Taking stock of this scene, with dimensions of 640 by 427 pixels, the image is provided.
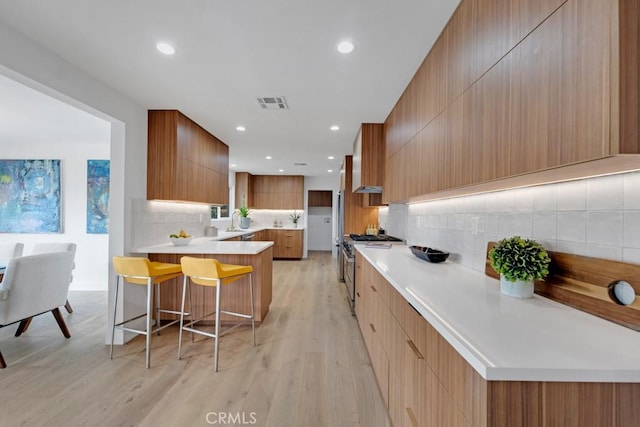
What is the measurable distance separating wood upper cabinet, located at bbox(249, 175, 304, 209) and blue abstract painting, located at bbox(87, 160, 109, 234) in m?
4.01

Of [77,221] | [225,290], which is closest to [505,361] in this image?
[225,290]

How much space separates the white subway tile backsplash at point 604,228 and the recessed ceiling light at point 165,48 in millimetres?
2565

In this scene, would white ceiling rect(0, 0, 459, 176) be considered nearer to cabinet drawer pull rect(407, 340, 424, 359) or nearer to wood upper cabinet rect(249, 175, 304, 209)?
cabinet drawer pull rect(407, 340, 424, 359)

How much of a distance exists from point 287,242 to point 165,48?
6.26 meters

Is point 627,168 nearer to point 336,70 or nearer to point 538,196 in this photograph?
point 538,196

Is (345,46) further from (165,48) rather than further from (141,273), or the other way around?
(141,273)

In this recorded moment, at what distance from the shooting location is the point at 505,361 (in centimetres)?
68

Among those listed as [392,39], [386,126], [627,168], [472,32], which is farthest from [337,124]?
Answer: [627,168]

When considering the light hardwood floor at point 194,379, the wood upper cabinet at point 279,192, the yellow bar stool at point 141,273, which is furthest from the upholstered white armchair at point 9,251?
the wood upper cabinet at point 279,192

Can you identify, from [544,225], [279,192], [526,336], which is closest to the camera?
[526,336]

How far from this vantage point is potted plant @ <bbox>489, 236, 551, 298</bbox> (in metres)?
1.18

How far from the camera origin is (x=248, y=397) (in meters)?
1.95

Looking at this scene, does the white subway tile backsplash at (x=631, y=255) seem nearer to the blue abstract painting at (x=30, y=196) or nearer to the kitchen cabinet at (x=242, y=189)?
the blue abstract painting at (x=30, y=196)

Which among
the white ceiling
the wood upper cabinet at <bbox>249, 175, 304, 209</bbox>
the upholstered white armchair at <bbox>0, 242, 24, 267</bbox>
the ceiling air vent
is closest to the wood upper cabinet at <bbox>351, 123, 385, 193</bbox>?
the white ceiling
